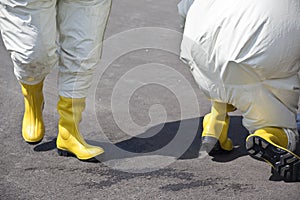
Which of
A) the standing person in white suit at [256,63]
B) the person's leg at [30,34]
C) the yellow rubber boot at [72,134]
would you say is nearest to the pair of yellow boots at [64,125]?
the yellow rubber boot at [72,134]

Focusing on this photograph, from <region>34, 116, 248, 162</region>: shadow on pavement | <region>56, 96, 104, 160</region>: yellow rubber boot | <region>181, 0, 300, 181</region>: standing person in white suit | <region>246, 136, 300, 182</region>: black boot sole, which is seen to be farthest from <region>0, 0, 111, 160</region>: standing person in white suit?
<region>246, 136, 300, 182</region>: black boot sole

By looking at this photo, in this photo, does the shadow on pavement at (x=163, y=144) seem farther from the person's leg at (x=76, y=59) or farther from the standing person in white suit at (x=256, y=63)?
the standing person in white suit at (x=256, y=63)

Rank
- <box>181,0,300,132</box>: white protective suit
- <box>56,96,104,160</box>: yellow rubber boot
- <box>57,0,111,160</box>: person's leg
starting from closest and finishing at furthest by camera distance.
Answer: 1. <box>181,0,300,132</box>: white protective suit
2. <box>57,0,111,160</box>: person's leg
3. <box>56,96,104,160</box>: yellow rubber boot

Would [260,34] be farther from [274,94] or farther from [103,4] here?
[103,4]

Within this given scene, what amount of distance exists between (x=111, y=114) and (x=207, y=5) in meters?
1.28

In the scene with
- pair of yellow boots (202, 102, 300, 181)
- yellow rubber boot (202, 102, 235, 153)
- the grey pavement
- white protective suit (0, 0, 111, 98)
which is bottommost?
the grey pavement

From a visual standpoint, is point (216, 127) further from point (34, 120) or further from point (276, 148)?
point (34, 120)

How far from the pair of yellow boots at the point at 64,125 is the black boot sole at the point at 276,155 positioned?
92 centimetres

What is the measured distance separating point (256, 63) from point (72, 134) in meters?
1.17

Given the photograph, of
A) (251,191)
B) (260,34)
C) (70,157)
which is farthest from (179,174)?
(260,34)

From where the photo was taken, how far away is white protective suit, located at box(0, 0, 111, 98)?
3494 mm

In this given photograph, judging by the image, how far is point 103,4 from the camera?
12.0 ft

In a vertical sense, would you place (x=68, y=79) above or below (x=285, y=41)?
below

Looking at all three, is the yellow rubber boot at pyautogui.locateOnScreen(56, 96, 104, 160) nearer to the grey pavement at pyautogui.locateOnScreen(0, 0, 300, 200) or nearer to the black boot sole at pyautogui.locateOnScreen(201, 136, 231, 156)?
the grey pavement at pyautogui.locateOnScreen(0, 0, 300, 200)
